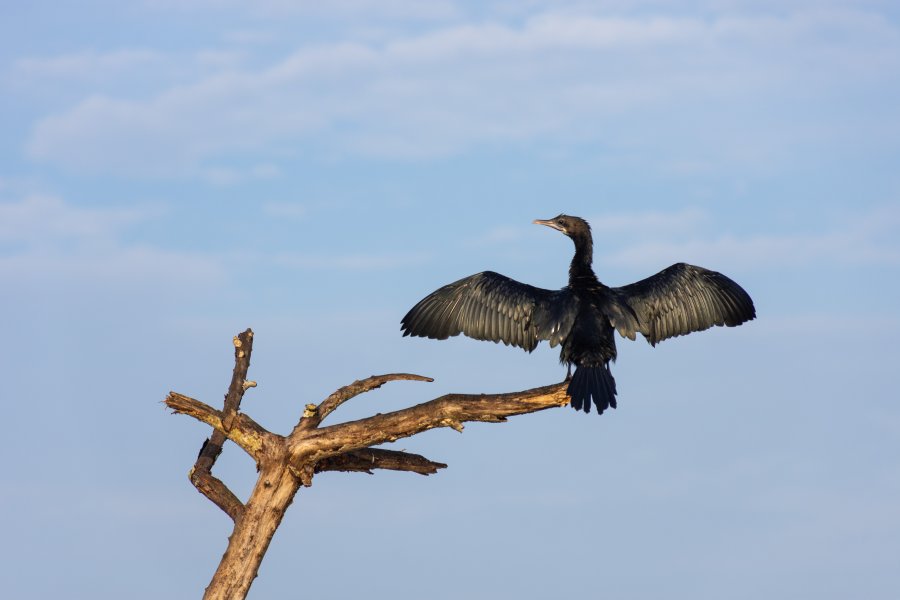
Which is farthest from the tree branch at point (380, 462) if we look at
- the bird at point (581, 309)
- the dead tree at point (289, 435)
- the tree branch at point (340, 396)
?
the bird at point (581, 309)

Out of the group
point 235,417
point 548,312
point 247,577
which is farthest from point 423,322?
point 247,577

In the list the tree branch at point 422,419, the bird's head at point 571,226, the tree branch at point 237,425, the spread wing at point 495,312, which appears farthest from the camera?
the bird's head at point 571,226

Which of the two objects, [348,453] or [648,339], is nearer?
[348,453]

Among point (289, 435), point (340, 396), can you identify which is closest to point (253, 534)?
point (289, 435)

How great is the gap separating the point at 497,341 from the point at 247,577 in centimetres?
441

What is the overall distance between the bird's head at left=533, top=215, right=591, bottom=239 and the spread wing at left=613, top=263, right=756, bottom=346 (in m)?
1.07

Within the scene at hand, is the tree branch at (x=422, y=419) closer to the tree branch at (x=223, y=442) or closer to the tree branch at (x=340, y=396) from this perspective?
the tree branch at (x=340, y=396)

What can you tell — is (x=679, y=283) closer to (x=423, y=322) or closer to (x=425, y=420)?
(x=423, y=322)

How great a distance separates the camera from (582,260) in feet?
45.0

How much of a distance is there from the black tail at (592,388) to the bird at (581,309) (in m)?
0.04

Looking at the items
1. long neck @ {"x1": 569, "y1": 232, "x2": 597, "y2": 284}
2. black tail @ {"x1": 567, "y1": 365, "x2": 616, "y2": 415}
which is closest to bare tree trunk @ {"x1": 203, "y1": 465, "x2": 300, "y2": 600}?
black tail @ {"x1": 567, "y1": 365, "x2": 616, "y2": 415}

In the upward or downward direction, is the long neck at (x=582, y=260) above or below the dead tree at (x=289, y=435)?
above

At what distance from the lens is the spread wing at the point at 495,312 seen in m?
12.8

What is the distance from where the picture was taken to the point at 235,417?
1216 cm
